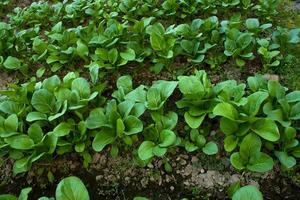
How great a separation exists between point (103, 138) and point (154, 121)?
458 millimetres

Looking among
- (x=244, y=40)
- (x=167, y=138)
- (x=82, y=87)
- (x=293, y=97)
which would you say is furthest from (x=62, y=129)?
(x=244, y=40)

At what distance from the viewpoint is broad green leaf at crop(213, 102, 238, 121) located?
8.62 feet

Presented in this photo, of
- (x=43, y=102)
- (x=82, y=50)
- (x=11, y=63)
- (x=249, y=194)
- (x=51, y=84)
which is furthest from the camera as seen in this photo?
(x=11, y=63)

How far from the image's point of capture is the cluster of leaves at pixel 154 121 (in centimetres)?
265

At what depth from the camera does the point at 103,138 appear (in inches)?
111

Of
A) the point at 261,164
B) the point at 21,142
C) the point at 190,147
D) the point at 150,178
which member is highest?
the point at 21,142

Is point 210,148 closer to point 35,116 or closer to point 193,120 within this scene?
point 193,120

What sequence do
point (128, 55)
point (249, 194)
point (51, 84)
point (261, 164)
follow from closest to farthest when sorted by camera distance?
point (249, 194), point (261, 164), point (51, 84), point (128, 55)

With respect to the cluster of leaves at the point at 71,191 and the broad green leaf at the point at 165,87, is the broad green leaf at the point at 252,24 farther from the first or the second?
the cluster of leaves at the point at 71,191

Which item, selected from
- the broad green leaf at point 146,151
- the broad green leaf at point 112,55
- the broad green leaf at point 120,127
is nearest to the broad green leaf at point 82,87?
the broad green leaf at point 120,127

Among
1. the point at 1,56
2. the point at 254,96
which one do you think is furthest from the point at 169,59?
the point at 1,56

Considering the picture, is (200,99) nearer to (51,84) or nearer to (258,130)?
(258,130)

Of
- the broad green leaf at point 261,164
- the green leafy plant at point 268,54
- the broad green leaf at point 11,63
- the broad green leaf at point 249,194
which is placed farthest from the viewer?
the broad green leaf at point 11,63

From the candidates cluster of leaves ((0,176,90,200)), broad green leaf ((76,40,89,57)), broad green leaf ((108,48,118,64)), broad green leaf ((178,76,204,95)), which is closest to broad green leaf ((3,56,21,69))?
broad green leaf ((76,40,89,57))
